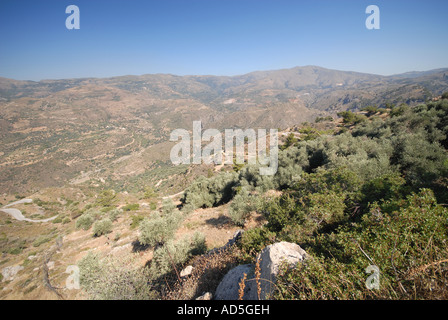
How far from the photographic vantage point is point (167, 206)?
22.5 m

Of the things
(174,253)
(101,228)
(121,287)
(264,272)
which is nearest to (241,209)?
(174,253)

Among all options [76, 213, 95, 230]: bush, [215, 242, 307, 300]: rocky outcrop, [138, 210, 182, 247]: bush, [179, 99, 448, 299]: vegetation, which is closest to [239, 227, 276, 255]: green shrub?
[179, 99, 448, 299]: vegetation

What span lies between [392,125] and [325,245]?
25.4 m

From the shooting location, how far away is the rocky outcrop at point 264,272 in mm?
4549

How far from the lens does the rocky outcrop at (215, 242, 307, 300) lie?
4.55m

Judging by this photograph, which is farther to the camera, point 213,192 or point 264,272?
point 213,192

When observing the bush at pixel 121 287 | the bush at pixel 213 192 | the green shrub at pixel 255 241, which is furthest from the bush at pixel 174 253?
the bush at pixel 213 192

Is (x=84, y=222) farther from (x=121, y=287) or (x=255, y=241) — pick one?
(x=255, y=241)

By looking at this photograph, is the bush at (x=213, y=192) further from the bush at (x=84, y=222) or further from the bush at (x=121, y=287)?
the bush at (x=121, y=287)

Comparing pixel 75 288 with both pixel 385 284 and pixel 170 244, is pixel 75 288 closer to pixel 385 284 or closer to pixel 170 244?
pixel 170 244

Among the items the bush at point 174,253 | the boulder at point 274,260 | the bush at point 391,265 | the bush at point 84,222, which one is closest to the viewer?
the bush at point 391,265

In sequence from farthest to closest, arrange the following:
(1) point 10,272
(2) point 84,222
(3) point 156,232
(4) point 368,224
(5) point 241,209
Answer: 1. (2) point 84,222
2. (1) point 10,272
3. (5) point 241,209
4. (3) point 156,232
5. (4) point 368,224

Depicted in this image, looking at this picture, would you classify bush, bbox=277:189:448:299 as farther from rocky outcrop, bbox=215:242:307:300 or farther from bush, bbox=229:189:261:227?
bush, bbox=229:189:261:227

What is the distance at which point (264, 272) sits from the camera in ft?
16.2
